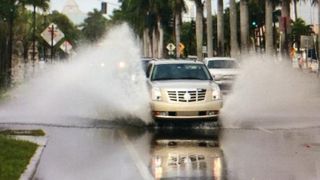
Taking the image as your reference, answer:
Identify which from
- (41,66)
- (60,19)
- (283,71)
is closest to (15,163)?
(283,71)

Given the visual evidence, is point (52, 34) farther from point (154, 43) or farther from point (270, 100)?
point (154, 43)

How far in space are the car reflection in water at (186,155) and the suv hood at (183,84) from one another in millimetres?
1161

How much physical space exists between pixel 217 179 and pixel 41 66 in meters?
34.9

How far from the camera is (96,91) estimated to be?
25109mm

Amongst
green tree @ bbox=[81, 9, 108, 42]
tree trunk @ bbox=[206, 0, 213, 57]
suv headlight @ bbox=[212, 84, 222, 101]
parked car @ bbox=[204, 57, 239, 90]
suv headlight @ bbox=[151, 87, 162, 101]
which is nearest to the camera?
suv headlight @ bbox=[151, 87, 162, 101]

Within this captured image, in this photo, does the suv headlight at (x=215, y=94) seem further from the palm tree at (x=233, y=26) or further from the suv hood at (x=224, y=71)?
the palm tree at (x=233, y=26)

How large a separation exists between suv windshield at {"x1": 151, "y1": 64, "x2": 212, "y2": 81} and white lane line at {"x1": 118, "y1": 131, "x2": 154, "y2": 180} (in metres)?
3.01

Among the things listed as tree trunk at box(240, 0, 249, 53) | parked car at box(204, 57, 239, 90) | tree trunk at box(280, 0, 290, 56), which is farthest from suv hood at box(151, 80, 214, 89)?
tree trunk at box(240, 0, 249, 53)

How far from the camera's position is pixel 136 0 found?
276 ft

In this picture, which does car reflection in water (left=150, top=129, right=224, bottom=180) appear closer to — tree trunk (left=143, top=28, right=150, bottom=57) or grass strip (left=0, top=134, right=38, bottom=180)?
grass strip (left=0, top=134, right=38, bottom=180)

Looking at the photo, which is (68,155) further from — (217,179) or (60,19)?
(60,19)

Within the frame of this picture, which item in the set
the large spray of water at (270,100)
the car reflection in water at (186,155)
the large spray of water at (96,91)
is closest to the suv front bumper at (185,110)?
the car reflection in water at (186,155)

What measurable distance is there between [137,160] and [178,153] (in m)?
1.22

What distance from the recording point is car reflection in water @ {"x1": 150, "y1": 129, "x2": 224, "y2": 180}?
11445 mm
